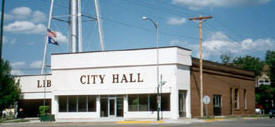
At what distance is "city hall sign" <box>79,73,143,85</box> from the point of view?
47.5 m

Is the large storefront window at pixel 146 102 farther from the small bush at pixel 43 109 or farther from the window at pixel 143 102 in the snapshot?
the small bush at pixel 43 109

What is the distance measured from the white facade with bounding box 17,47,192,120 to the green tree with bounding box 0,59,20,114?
7731mm

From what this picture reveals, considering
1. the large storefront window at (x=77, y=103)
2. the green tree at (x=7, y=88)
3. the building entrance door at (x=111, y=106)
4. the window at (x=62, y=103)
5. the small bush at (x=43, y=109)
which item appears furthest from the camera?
the green tree at (x=7, y=88)

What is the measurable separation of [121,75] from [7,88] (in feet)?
53.5

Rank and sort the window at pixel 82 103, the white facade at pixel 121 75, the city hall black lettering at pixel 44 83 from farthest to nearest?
the city hall black lettering at pixel 44 83 → the window at pixel 82 103 → the white facade at pixel 121 75

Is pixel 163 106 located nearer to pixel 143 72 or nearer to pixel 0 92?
pixel 143 72

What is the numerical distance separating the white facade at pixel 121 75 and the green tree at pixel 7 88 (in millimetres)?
7731

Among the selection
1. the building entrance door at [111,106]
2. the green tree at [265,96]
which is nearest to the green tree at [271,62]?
the green tree at [265,96]

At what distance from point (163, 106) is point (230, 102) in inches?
614

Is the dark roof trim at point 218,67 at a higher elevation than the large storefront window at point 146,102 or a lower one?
higher

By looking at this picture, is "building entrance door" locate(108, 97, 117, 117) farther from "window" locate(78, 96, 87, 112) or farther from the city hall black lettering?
the city hall black lettering

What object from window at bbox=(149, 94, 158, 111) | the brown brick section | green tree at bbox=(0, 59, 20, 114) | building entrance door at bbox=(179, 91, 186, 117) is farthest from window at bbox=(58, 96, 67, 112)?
the brown brick section

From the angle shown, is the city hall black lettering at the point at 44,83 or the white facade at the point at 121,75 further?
the city hall black lettering at the point at 44,83

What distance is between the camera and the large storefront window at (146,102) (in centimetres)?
4703
